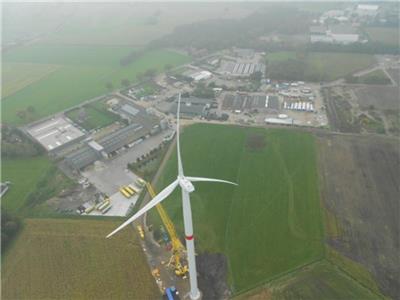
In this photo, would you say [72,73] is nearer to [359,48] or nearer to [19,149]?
[19,149]

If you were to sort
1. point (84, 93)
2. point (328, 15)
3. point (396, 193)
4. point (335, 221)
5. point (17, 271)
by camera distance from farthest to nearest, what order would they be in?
point (328, 15), point (84, 93), point (396, 193), point (335, 221), point (17, 271)

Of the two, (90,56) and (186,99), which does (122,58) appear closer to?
(90,56)

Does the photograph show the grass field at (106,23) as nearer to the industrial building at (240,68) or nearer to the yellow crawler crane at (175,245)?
the industrial building at (240,68)

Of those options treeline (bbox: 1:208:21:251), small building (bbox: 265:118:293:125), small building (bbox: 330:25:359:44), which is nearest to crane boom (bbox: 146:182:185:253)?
treeline (bbox: 1:208:21:251)

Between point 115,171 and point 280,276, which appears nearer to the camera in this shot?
point 280,276

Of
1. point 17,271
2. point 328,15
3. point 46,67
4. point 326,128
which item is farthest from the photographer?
point 328,15

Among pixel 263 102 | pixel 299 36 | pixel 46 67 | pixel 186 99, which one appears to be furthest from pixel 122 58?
pixel 299 36

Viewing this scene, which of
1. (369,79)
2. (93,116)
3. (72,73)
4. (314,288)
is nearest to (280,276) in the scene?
(314,288)
